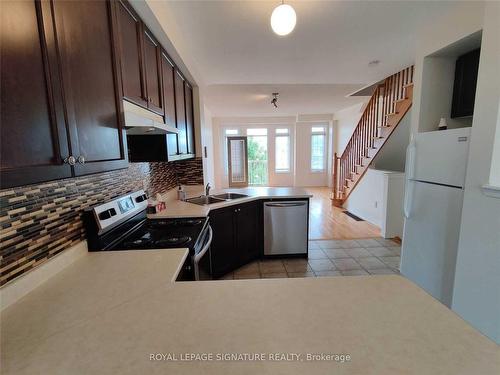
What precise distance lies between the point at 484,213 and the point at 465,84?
1295mm

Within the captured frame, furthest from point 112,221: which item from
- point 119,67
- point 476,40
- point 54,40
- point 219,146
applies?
point 219,146

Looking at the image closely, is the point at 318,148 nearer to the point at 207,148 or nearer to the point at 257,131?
the point at 257,131

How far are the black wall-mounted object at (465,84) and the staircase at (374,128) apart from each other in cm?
113

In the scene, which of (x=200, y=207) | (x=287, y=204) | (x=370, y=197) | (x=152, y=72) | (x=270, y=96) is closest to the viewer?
(x=152, y=72)

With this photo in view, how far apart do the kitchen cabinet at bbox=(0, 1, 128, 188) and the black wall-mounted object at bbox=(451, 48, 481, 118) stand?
282 centimetres

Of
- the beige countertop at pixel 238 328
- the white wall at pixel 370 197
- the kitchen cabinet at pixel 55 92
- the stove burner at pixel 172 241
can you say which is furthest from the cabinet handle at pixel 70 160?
the white wall at pixel 370 197

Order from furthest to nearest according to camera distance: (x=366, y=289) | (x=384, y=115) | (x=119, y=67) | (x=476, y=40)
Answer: (x=384, y=115), (x=476, y=40), (x=119, y=67), (x=366, y=289)

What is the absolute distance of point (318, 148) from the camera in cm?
830

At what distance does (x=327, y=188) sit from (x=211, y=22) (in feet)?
23.1

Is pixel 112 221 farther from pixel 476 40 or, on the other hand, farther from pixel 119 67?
pixel 476 40

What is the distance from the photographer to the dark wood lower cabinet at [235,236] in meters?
2.45

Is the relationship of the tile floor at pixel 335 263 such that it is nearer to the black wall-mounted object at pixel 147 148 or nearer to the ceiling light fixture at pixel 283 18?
the black wall-mounted object at pixel 147 148

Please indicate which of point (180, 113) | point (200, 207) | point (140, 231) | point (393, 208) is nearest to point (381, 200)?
point (393, 208)

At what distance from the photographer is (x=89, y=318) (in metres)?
0.77
